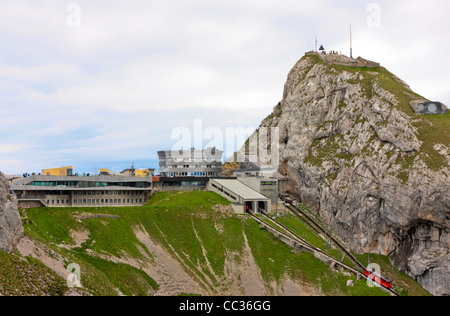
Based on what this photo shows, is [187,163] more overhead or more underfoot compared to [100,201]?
more overhead

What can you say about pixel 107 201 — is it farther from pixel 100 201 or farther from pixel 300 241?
pixel 300 241

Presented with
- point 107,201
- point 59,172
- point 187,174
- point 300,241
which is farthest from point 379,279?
point 59,172

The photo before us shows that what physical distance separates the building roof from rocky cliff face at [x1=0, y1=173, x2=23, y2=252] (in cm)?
7143

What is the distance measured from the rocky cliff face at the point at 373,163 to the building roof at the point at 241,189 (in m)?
21.2

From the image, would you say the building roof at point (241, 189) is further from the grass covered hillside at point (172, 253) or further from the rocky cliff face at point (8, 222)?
the rocky cliff face at point (8, 222)

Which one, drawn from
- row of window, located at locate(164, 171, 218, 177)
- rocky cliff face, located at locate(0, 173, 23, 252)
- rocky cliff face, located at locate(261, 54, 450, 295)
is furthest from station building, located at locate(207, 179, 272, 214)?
rocky cliff face, located at locate(0, 173, 23, 252)

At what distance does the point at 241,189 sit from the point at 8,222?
266 feet

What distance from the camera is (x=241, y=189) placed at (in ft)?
449

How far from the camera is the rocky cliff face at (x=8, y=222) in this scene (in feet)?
207

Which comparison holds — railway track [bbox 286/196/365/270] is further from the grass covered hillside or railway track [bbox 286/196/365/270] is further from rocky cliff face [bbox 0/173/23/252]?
rocky cliff face [bbox 0/173/23/252]

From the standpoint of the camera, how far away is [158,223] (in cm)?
10931

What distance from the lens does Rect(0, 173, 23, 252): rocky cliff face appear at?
63.1 metres
